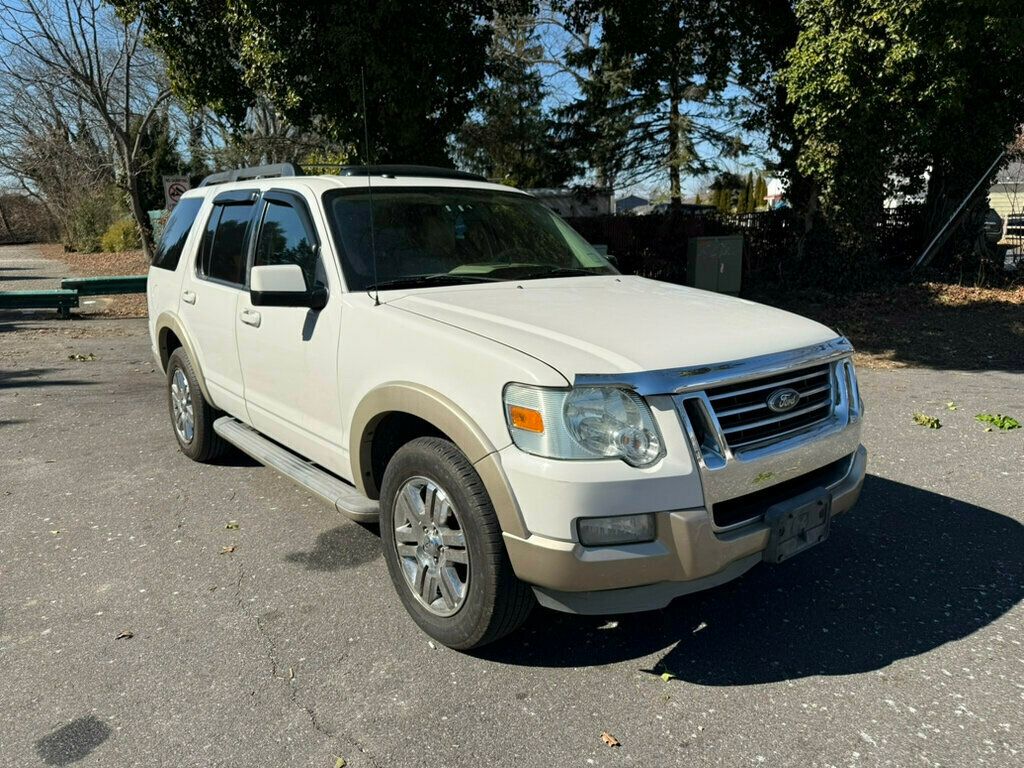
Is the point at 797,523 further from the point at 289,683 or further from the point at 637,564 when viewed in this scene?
the point at 289,683

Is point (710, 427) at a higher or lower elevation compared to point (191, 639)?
higher

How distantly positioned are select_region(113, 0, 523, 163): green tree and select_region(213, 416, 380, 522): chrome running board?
22.3ft

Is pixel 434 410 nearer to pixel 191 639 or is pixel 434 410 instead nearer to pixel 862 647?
pixel 191 639

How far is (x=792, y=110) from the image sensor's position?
14.4 metres

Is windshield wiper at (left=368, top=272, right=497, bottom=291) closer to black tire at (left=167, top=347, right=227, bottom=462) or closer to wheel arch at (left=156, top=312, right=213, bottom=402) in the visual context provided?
wheel arch at (left=156, top=312, right=213, bottom=402)

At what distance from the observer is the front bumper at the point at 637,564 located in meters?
2.62

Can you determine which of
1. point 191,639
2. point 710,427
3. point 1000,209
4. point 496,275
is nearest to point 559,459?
point 710,427

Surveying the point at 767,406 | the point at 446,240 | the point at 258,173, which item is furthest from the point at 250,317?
the point at 767,406

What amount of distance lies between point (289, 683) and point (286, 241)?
7.42ft

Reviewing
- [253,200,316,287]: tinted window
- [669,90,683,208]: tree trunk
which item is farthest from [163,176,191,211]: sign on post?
[669,90,683,208]: tree trunk

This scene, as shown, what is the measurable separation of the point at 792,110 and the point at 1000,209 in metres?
25.6

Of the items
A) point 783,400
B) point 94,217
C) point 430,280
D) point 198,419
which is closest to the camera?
point 783,400

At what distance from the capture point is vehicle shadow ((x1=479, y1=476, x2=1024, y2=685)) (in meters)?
3.13

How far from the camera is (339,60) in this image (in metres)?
10.2
